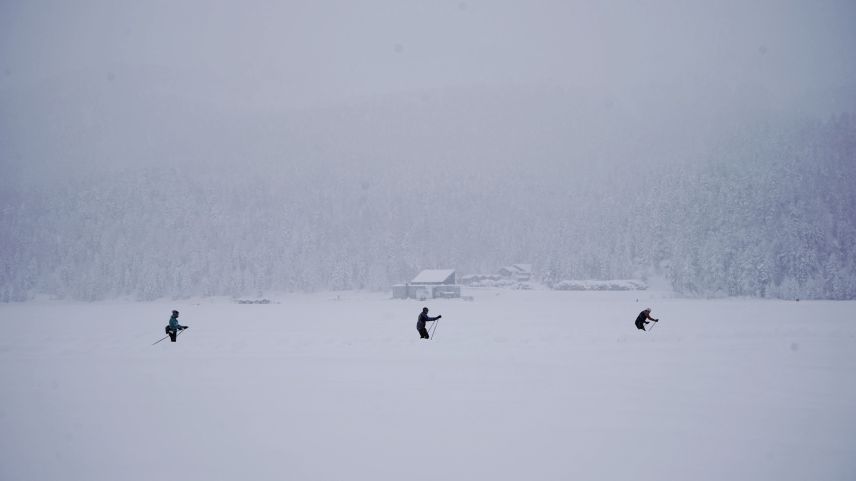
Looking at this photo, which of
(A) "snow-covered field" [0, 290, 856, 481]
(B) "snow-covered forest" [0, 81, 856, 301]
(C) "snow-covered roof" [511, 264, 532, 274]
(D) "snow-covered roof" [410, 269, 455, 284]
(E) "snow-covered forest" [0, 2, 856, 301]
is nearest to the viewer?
(A) "snow-covered field" [0, 290, 856, 481]

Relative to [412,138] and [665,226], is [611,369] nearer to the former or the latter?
[665,226]

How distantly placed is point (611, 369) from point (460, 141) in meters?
170

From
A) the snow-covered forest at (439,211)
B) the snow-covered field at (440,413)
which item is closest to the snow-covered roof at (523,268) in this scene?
the snow-covered forest at (439,211)

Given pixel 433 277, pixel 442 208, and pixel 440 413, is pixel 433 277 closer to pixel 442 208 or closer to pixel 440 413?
pixel 442 208

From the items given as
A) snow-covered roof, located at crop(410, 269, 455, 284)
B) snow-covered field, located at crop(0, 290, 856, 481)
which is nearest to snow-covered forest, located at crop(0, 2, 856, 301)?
snow-covered roof, located at crop(410, 269, 455, 284)

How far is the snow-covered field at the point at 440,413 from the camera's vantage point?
758cm

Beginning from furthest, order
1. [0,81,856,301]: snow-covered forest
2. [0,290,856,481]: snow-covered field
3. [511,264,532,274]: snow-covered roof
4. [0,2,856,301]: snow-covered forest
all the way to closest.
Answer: [511,264,532,274]: snow-covered roof < [0,2,856,301]: snow-covered forest < [0,81,856,301]: snow-covered forest < [0,290,856,481]: snow-covered field

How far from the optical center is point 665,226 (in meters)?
91.1

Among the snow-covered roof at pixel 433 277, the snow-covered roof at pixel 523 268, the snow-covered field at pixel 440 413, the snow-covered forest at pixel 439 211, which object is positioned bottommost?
the snow-covered field at pixel 440 413

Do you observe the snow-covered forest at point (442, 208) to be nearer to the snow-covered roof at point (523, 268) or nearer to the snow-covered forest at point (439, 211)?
the snow-covered forest at point (439, 211)

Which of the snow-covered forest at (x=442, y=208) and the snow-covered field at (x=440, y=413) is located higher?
the snow-covered forest at (x=442, y=208)

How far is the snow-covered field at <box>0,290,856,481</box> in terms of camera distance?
7578 millimetres

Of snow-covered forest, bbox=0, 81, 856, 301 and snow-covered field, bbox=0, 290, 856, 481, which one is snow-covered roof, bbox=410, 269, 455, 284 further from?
snow-covered field, bbox=0, 290, 856, 481

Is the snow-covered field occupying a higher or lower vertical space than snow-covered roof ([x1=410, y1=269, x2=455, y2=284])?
lower
